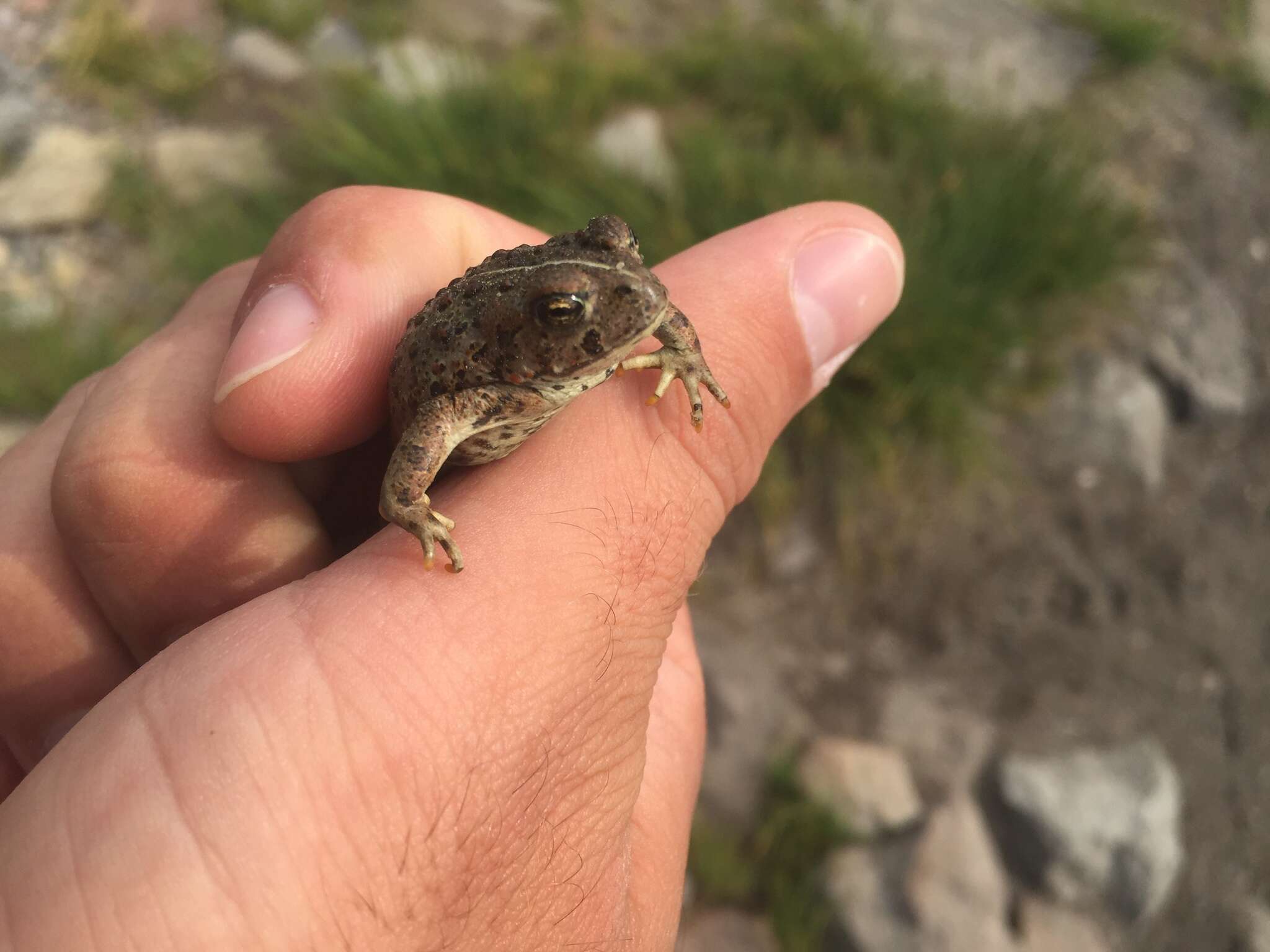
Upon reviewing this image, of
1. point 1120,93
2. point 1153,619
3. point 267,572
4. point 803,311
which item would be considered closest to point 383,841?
point 267,572

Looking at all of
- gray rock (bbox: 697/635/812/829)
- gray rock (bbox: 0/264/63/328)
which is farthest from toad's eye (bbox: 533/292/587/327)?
gray rock (bbox: 0/264/63/328)

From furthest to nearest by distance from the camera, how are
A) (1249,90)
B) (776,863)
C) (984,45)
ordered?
(984,45), (1249,90), (776,863)

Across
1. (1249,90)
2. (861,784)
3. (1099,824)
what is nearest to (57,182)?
(861,784)

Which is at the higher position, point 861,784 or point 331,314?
point 331,314

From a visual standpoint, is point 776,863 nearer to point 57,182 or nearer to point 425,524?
point 425,524

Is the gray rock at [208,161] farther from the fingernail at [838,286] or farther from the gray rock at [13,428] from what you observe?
the fingernail at [838,286]

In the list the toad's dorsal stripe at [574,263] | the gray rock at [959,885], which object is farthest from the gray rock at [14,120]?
the gray rock at [959,885]
